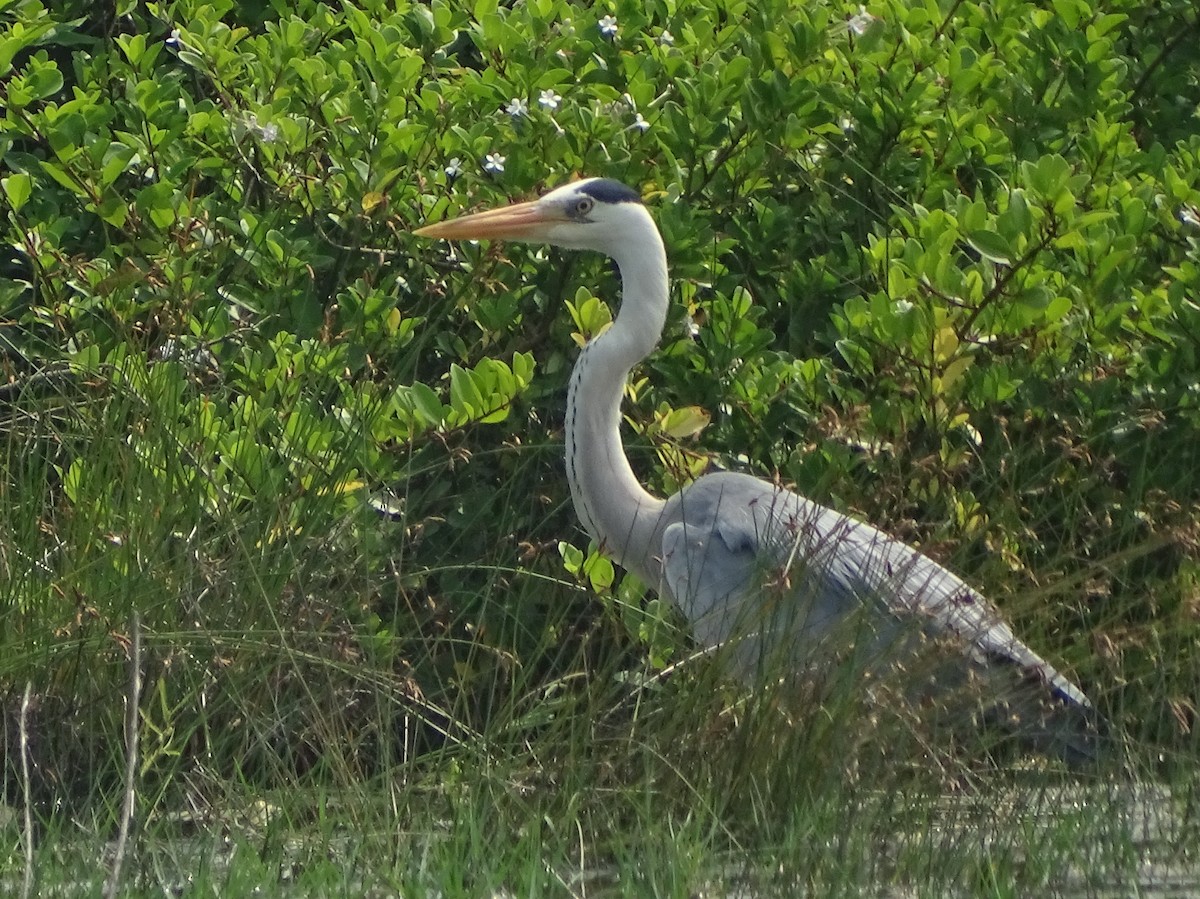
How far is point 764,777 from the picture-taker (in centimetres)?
351

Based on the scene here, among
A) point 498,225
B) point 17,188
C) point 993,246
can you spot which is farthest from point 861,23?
point 17,188

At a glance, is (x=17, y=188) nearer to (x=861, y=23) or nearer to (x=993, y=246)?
(x=861, y=23)

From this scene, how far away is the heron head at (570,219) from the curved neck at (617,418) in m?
0.05

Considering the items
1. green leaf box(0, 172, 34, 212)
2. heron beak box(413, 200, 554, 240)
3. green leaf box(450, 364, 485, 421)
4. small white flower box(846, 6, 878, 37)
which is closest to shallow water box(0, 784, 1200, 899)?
green leaf box(450, 364, 485, 421)

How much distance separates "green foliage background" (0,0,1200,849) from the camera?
3855mm

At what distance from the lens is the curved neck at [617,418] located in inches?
179

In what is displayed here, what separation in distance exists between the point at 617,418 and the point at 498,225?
559mm

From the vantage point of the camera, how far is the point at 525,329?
4973mm

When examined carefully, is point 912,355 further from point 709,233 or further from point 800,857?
point 800,857

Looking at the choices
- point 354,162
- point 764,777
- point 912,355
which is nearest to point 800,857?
point 764,777

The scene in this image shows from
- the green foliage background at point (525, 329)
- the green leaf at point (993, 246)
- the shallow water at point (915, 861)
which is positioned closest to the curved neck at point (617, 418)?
→ the green foliage background at point (525, 329)

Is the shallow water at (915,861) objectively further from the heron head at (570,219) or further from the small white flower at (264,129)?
the small white flower at (264,129)

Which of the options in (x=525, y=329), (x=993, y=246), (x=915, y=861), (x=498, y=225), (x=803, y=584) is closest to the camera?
(x=915, y=861)

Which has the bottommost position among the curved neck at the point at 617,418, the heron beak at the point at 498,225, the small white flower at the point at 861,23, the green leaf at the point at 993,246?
the curved neck at the point at 617,418
